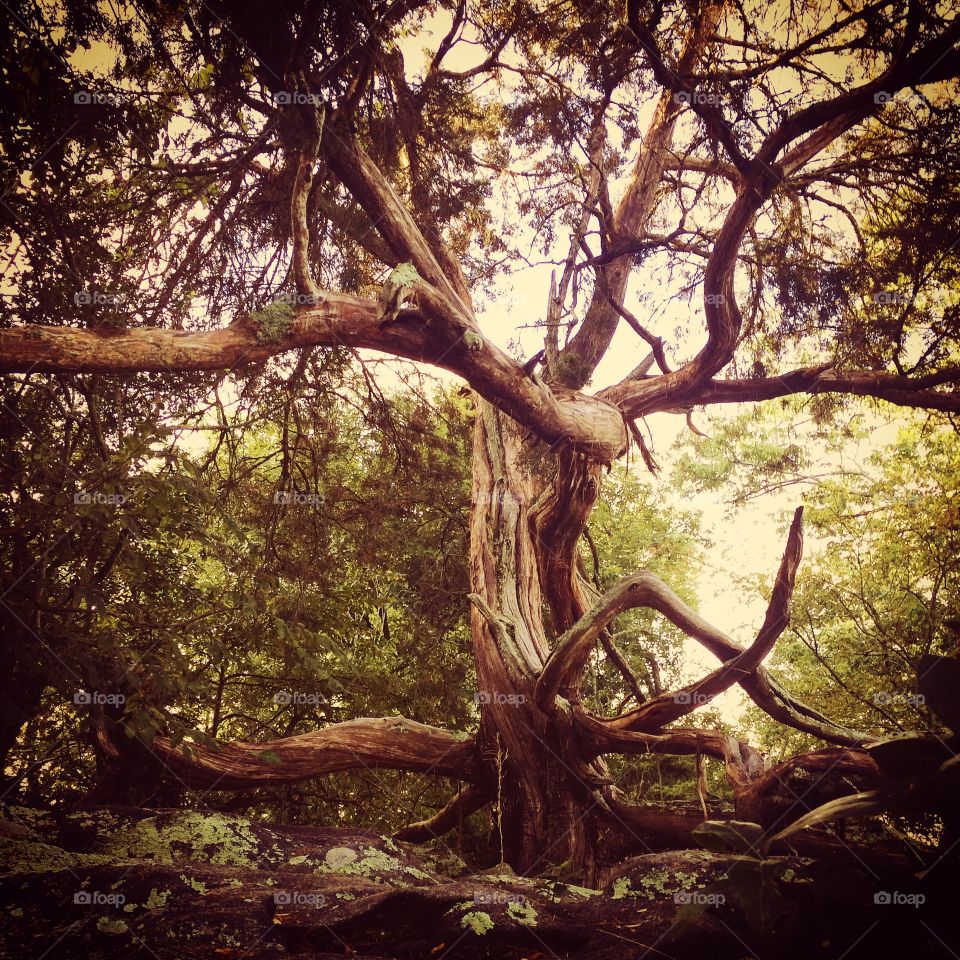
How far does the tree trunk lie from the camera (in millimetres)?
4902

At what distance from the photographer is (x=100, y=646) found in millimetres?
2828

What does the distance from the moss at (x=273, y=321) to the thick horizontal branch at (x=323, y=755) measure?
2711 mm

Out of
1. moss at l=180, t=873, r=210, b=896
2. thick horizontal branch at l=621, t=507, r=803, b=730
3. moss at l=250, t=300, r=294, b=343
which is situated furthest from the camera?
moss at l=250, t=300, r=294, b=343

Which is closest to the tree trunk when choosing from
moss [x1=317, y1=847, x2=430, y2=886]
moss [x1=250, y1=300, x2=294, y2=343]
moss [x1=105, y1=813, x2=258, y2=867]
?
moss [x1=317, y1=847, x2=430, y2=886]

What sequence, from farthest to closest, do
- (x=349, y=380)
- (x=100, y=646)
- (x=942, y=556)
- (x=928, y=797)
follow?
(x=942, y=556)
(x=349, y=380)
(x=100, y=646)
(x=928, y=797)

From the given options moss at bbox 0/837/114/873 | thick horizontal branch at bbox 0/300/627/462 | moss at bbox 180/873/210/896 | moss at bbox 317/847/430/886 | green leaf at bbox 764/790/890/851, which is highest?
thick horizontal branch at bbox 0/300/627/462

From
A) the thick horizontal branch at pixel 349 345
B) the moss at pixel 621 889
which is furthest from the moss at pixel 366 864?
the thick horizontal branch at pixel 349 345

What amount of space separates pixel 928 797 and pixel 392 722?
4.91m

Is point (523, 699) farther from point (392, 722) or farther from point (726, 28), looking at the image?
point (726, 28)

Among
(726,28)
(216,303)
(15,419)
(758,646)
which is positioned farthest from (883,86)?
(15,419)

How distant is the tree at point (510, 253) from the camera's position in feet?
13.4

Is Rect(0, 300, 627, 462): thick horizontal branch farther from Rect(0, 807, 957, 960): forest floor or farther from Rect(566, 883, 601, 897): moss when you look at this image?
Rect(566, 883, 601, 897): moss

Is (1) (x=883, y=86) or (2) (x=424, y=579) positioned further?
(2) (x=424, y=579)

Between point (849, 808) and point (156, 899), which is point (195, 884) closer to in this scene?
point (156, 899)
